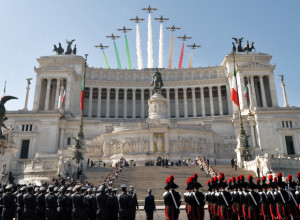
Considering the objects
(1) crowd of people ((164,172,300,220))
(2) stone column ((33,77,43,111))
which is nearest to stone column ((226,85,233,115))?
(2) stone column ((33,77,43,111))

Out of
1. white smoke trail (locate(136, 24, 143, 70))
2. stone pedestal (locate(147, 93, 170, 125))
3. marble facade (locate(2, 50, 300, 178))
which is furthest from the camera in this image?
white smoke trail (locate(136, 24, 143, 70))

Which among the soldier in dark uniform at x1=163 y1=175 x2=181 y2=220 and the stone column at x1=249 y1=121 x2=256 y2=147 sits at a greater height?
the stone column at x1=249 y1=121 x2=256 y2=147

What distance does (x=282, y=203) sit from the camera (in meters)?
10.2

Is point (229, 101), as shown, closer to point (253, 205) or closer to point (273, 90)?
point (273, 90)

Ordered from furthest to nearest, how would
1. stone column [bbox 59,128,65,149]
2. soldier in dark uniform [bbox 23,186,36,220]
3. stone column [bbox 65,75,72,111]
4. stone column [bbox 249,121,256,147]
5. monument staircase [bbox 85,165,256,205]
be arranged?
stone column [bbox 65,75,72,111] → stone column [bbox 59,128,65,149] → stone column [bbox 249,121,256,147] → monument staircase [bbox 85,165,256,205] → soldier in dark uniform [bbox 23,186,36,220]

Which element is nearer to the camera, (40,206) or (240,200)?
(240,200)

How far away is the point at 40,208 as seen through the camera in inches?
448

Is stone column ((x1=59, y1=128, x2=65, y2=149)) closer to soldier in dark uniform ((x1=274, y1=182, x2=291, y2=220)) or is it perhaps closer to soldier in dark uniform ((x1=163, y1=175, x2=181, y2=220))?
soldier in dark uniform ((x1=163, y1=175, x2=181, y2=220))

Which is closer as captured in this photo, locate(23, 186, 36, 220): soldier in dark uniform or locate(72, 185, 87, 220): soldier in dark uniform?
locate(72, 185, 87, 220): soldier in dark uniform

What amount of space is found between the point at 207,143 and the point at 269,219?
38512mm

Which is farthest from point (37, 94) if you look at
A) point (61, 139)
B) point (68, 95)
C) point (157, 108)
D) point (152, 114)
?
point (157, 108)

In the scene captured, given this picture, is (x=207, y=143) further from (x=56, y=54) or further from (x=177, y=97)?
(x=56, y=54)

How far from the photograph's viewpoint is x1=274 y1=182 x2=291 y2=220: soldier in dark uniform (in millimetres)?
10211

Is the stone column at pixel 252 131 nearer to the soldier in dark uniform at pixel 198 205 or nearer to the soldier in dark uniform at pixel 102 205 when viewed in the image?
the soldier in dark uniform at pixel 198 205
